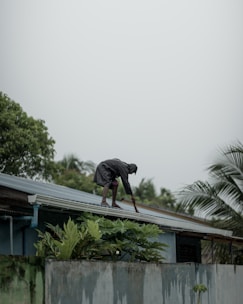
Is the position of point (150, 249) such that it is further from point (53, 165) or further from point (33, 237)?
point (53, 165)

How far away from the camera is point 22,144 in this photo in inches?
Result: 1121

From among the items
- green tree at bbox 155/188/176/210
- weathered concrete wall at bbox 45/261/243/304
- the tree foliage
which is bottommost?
weathered concrete wall at bbox 45/261/243/304

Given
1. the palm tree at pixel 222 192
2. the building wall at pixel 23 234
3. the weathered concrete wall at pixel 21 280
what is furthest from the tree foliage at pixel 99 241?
the palm tree at pixel 222 192

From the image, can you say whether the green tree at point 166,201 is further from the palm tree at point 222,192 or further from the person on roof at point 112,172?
the person on roof at point 112,172

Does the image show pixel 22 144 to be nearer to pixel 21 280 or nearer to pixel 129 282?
pixel 129 282

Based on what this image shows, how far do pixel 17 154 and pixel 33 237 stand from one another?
18597mm

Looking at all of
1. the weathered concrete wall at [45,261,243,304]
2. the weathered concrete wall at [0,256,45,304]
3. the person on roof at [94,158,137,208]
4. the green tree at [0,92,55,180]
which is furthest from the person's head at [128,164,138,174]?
the green tree at [0,92,55,180]

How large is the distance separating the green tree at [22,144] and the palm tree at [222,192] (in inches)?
416

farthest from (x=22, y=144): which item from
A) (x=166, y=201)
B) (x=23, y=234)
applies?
(x=166, y=201)

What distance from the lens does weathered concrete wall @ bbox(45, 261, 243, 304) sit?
25.8ft

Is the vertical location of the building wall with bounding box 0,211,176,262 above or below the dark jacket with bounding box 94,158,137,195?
below

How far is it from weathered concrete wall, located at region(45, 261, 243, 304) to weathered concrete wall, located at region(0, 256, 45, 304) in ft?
0.49

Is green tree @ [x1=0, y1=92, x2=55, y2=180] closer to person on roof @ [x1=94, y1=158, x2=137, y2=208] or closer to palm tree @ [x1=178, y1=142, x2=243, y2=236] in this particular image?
palm tree @ [x1=178, y1=142, x2=243, y2=236]

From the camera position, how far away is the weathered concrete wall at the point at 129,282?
25.8ft
